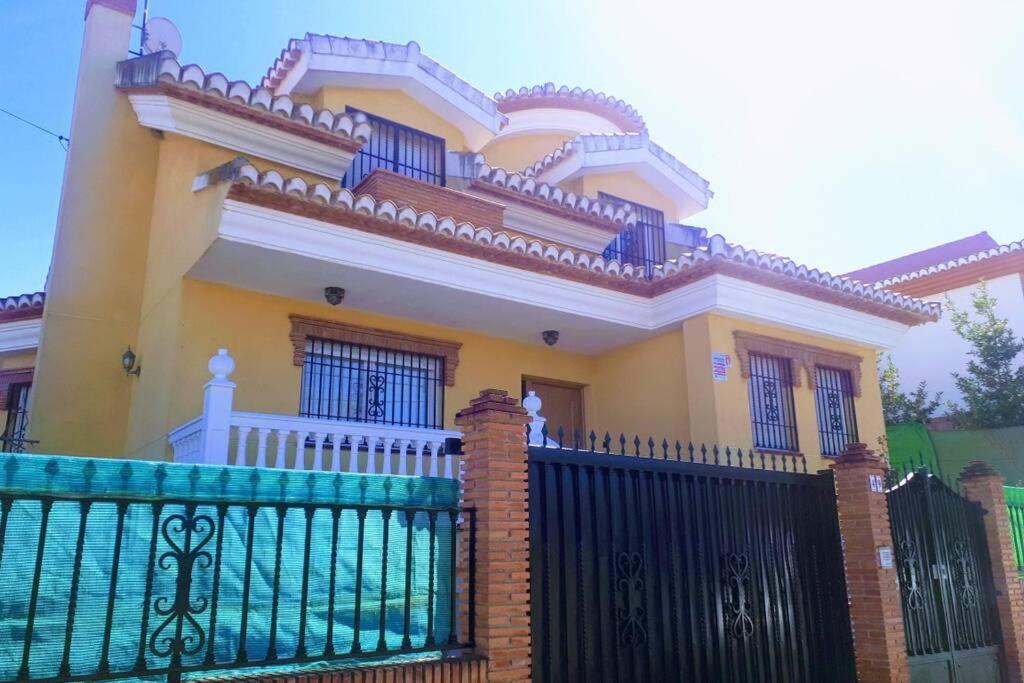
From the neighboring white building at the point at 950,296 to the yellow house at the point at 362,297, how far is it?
637 cm

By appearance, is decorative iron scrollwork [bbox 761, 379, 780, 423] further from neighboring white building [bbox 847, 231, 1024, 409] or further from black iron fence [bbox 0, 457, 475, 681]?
neighboring white building [bbox 847, 231, 1024, 409]

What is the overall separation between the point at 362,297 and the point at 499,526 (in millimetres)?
5194

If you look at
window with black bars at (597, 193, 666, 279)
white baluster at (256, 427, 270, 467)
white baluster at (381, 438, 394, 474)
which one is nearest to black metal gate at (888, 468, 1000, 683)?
white baluster at (381, 438, 394, 474)

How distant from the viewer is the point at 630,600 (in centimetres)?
528

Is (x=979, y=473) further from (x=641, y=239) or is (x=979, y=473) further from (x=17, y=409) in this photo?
(x=17, y=409)

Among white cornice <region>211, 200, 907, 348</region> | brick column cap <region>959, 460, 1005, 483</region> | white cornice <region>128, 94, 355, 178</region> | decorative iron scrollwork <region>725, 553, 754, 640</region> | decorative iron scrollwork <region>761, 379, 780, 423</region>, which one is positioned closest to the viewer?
decorative iron scrollwork <region>725, 553, 754, 640</region>

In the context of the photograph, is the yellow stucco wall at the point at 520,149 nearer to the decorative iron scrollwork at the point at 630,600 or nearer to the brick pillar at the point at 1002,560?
the brick pillar at the point at 1002,560

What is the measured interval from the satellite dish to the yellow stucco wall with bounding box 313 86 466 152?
2.08 metres

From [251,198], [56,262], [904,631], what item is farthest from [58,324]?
[904,631]

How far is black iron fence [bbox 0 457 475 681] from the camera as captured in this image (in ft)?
11.2

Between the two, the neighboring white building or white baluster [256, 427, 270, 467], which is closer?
white baluster [256, 427, 270, 467]

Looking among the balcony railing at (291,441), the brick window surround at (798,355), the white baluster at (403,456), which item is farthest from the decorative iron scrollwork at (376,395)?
the brick window surround at (798,355)

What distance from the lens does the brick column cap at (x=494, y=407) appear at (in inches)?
187

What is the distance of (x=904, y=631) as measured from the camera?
23.1ft
